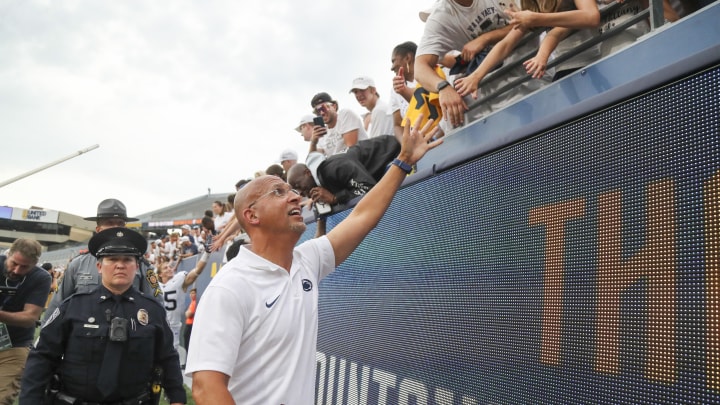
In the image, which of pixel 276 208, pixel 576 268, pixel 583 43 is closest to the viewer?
pixel 576 268

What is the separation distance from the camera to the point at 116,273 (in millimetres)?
3693

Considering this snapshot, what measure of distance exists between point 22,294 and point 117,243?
8.08 ft

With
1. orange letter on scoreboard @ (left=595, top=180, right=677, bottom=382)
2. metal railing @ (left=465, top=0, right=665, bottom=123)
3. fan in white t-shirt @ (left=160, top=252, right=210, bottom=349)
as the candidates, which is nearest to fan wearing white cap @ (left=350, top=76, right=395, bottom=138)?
metal railing @ (left=465, top=0, right=665, bottom=123)

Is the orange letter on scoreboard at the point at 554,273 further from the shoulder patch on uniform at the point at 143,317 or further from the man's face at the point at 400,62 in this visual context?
the man's face at the point at 400,62

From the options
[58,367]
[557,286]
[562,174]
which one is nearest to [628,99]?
[562,174]

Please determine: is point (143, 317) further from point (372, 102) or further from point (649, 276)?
point (372, 102)

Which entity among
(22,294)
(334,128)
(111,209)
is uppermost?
(334,128)

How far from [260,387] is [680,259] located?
1.55 meters

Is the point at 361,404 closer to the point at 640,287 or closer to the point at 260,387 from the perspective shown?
the point at 260,387

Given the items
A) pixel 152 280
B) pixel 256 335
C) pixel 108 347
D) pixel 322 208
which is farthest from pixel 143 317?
pixel 256 335

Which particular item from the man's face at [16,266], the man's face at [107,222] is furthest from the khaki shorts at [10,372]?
the man's face at [107,222]

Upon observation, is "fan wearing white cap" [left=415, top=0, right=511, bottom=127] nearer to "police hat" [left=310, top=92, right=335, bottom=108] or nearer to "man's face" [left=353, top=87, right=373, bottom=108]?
"man's face" [left=353, top=87, right=373, bottom=108]

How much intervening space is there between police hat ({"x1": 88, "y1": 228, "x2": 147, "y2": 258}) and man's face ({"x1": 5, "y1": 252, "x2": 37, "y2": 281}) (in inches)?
69.7

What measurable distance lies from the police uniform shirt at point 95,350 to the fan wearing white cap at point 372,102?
289 cm
